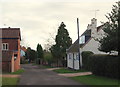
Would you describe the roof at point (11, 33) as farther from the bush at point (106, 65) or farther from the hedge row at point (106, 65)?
the hedge row at point (106, 65)

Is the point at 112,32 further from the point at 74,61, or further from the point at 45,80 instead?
the point at 74,61

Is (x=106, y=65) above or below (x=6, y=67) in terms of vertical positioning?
above

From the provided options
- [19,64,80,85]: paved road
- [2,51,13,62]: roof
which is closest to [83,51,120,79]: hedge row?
[19,64,80,85]: paved road

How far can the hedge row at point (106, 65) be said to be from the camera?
25.4 meters

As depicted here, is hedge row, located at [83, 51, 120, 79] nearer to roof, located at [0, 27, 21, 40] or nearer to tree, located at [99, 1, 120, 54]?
tree, located at [99, 1, 120, 54]

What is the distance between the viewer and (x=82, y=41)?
49125mm

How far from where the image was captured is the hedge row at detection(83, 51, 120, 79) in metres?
25.4

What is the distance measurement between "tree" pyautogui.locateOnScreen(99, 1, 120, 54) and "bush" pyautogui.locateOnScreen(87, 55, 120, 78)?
1011 mm

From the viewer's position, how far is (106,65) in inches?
1081

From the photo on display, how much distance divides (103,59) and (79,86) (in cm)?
915

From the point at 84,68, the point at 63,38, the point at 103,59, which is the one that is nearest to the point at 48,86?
the point at 103,59

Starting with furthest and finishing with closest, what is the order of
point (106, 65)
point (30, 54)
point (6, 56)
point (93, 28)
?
point (30, 54) → point (93, 28) → point (6, 56) → point (106, 65)

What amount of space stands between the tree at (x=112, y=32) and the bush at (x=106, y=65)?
101 cm

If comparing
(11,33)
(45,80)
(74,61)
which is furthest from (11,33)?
(45,80)
